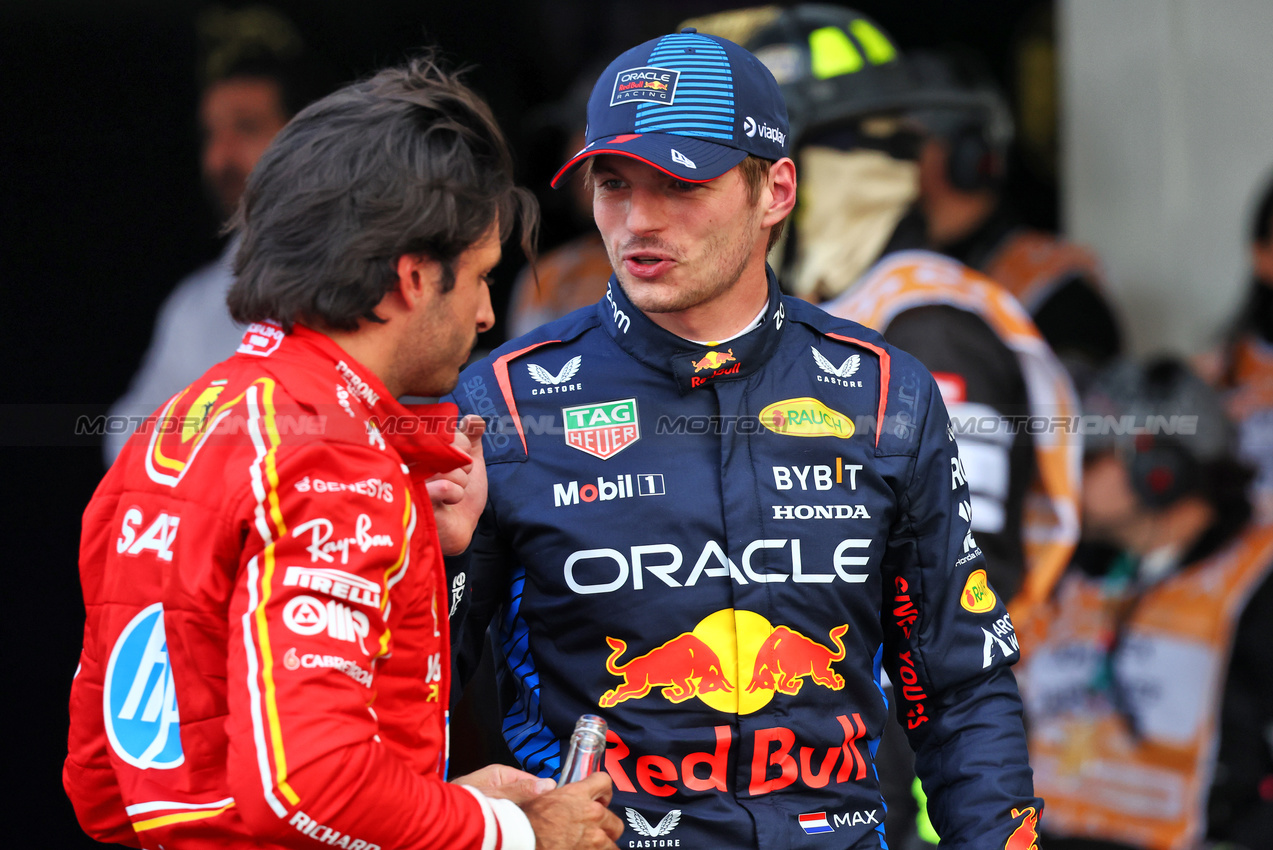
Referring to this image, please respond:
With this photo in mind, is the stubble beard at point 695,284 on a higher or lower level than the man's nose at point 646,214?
lower

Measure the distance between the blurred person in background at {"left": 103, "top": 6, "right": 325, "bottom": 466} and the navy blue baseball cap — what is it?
2.01 meters

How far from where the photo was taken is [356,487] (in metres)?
1.23

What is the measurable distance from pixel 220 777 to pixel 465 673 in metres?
0.54

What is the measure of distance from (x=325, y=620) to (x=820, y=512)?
770mm

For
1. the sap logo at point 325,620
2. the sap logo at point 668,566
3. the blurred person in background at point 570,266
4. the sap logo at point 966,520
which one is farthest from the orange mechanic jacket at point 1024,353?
the sap logo at point 325,620

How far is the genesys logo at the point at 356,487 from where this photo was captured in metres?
1.20

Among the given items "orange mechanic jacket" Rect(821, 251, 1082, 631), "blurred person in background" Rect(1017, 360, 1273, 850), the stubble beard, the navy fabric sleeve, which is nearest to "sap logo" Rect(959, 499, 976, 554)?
the navy fabric sleeve

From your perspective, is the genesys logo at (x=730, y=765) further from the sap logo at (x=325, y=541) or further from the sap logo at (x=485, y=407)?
the sap logo at (x=325, y=541)

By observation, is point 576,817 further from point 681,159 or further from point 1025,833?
point 681,159

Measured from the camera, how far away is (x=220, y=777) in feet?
4.08

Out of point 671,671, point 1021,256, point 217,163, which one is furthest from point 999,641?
point 1021,256

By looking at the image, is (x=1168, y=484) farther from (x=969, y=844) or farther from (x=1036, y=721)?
(x=969, y=844)

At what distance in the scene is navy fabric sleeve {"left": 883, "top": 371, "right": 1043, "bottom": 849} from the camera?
1.74 m

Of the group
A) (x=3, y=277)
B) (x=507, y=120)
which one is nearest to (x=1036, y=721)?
(x=507, y=120)
